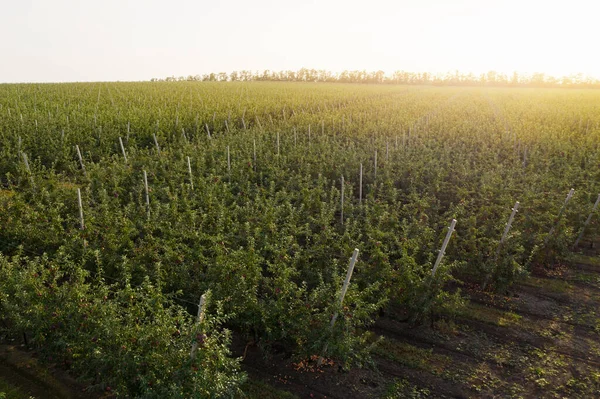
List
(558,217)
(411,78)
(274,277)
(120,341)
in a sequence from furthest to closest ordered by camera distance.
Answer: (411,78) < (558,217) < (274,277) < (120,341)

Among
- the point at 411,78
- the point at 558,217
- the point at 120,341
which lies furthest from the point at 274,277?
the point at 411,78

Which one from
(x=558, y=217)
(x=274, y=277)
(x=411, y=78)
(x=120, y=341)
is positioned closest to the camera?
(x=120, y=341)

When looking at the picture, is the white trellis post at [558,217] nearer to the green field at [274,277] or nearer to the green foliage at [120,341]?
the green field at [274,277]

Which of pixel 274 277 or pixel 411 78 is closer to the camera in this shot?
pixel 274 277

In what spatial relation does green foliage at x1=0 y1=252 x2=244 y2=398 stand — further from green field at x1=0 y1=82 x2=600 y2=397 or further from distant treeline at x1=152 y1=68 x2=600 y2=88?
distant treeline at x1=152 y1=68 x2=600 y2=88

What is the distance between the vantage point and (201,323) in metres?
4.57

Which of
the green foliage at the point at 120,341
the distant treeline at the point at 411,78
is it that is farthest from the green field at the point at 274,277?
the distant treeline at the point at 411,78

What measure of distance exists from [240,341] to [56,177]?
30.2 feet

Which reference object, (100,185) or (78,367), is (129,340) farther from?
(100,185)

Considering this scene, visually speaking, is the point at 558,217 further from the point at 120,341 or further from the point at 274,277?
the point at 120,341

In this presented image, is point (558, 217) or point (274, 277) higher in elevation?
point (558, 217)

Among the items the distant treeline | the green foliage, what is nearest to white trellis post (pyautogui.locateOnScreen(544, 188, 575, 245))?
the green foliage

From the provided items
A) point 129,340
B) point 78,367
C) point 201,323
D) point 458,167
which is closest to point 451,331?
point 201,323

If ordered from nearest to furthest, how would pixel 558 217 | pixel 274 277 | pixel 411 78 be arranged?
pixel 274 277 < pixel 558 217 < pixel 411 78
